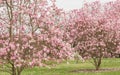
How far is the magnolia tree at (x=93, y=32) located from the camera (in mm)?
34188

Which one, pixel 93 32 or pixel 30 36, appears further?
pixel 93 32

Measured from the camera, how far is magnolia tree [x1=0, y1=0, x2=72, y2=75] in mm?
15586

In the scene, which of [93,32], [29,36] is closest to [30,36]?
[29,36]

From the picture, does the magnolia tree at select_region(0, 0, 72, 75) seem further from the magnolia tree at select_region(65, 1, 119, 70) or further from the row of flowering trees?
the magnolia tree at select_region(65, 1, 119, 70)

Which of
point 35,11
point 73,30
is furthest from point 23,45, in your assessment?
point 73,30

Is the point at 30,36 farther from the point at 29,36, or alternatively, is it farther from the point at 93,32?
the point at 93,32

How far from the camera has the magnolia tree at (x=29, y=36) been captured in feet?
51.1

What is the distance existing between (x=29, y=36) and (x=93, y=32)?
62.0 ft

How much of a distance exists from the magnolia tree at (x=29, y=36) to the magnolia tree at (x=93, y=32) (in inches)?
664

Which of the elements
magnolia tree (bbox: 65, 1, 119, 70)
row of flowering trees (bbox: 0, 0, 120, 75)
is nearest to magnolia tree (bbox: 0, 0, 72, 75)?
row of flowering trees (bbox: 0, 0, 120, 75)

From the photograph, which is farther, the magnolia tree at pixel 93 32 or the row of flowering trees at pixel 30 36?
the magnolia tree at pixel 93 32

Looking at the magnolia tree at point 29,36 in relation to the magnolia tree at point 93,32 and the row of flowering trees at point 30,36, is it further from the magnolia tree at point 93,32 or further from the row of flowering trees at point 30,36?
the magnolia tree at point 93,32

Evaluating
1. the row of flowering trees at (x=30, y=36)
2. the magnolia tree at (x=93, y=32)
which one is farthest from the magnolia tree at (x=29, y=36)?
the magnolia tree at (x=93, y=32)

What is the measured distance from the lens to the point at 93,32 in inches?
1350
